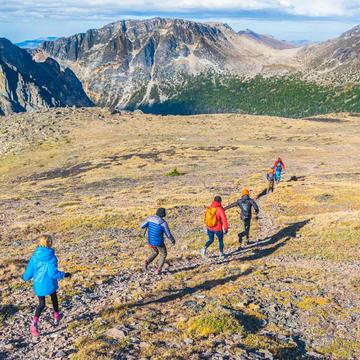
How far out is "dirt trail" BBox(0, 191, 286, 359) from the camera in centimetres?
1108

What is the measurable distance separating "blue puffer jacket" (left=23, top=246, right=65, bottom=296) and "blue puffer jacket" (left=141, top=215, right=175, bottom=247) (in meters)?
4.91

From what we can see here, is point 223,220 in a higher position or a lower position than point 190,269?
higher

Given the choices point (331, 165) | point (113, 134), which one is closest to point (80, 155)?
point (113, 134)

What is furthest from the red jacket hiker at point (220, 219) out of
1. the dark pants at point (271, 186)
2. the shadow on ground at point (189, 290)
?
the dark pants at point (271, 186)

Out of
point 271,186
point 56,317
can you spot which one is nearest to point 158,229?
point 56,317

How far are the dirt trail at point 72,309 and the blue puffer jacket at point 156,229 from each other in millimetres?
1534

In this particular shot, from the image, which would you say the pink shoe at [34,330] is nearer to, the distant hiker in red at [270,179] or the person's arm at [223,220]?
the person's arm at [223,220]

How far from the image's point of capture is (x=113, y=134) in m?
106

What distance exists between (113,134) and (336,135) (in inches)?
1999

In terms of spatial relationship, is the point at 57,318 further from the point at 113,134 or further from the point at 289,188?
the point at 113,134

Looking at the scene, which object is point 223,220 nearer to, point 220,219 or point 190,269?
point 220,219

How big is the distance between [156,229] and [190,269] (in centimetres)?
318

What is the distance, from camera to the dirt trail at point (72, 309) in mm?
11078

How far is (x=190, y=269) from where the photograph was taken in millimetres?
18594
